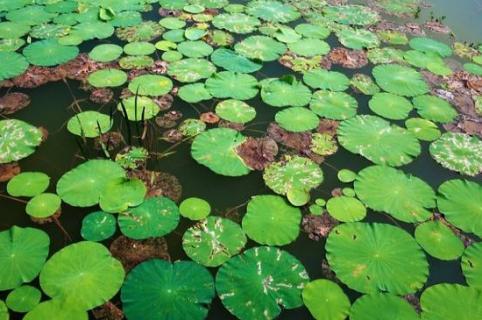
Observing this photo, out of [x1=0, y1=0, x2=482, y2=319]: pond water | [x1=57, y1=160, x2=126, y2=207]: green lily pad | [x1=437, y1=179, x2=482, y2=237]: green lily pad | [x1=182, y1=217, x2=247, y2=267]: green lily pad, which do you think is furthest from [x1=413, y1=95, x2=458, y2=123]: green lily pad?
[x1=57, y1=160, x2=126, y2=207]: green lily pad

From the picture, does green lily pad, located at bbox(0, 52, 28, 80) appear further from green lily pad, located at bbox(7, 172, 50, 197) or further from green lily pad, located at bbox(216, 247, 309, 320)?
green lily pad, located at bbox(216, 247, 309, 320)

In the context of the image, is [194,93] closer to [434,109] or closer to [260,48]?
[260,48]

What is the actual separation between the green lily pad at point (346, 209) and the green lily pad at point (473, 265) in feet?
2.44

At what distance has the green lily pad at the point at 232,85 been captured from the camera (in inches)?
164

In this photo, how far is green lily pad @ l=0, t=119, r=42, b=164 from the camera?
11.1 feet

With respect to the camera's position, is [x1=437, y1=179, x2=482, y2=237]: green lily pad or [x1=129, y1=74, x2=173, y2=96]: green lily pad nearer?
[x1=437, y1=179, x2=482, y2=237]: green lily pad

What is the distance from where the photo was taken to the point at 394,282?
8.87 ft

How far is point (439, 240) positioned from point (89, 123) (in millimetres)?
3023

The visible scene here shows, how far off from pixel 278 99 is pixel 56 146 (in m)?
2.12

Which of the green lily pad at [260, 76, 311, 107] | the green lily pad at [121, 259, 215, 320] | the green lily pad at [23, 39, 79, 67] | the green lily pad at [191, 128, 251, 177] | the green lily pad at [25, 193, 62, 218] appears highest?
the green lily pad at [260, 76, 311, 107]

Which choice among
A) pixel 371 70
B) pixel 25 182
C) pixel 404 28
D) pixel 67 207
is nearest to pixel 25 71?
pixel 25 182

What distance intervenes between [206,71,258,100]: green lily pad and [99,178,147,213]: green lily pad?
138cm

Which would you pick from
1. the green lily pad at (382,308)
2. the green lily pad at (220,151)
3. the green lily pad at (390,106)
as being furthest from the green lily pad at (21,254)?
the green lily pad at (390,106)

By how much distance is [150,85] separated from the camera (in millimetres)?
4227
